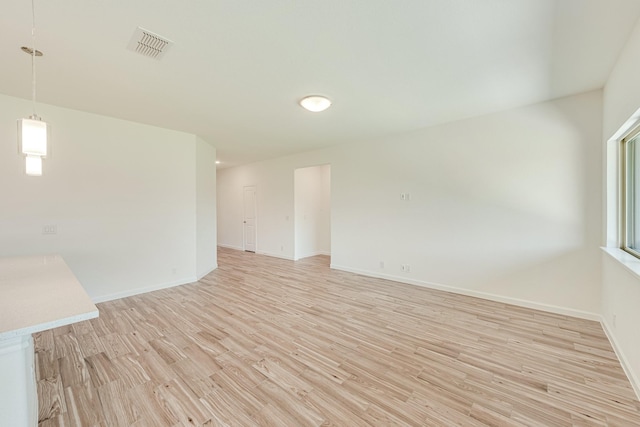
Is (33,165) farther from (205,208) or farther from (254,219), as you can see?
(254,219)

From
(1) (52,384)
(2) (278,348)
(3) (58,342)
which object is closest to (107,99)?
(3) (58,342)

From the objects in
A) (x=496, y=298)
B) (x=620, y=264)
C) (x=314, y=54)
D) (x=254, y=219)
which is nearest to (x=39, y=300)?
(x=314, y=54)

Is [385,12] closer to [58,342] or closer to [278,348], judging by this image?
[278,348]

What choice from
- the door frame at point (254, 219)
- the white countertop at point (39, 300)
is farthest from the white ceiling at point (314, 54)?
the door frame at point (254, 219)

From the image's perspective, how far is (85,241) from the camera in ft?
12.2

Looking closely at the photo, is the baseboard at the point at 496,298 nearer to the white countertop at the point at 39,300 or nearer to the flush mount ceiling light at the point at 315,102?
the flush mount ceiling light at the point at 315,102

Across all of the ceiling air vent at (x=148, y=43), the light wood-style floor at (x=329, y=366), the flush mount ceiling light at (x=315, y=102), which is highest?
the ceiling air vent at (x=148, y=43)

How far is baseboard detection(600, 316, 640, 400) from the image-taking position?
197 cm

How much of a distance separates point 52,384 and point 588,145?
235 inches

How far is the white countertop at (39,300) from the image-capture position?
113 cm

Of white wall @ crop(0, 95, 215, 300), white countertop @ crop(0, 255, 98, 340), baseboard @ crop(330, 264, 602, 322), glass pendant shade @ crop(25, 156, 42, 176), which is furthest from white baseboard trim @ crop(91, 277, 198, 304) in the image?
baseboard @ crop(330, 264, 602, 322)

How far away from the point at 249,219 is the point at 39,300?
21.8ft

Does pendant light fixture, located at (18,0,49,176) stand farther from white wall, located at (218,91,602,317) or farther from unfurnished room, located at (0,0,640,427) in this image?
white wall, located at (218,91,602,317)

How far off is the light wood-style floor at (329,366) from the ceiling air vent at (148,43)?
2752 millimetres
